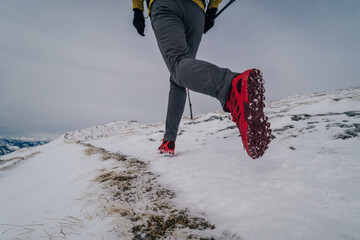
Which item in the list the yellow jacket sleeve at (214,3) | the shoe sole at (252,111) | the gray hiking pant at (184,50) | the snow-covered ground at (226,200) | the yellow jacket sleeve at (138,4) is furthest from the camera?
the yellow jacket sleeve at (214,3)

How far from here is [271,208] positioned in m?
0.73

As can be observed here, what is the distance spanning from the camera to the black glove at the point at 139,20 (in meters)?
1.91

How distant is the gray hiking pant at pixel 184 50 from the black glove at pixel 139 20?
1.31 feet

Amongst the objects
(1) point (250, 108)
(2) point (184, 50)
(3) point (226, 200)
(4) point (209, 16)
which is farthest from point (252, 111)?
(4) point (209, 16)

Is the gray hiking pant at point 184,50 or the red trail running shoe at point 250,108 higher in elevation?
the gray hiking pant at point 184,50

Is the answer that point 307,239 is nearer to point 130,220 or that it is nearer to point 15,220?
point 130,220

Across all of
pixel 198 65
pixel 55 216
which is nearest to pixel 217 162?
pixel 198 65

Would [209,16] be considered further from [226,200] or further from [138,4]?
[226,200]

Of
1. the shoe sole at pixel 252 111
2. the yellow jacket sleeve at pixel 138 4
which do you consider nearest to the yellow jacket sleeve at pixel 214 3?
the yellow jacket sleeve at pixel 138 4

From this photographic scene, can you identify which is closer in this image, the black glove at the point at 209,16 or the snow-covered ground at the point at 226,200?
the snow-covered ground at the point at 226,200

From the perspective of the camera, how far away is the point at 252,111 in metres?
1.04

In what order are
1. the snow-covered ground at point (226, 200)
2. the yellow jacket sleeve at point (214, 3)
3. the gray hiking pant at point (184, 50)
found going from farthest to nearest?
the yellow jacket sleeve at point (214, 3) < the gray hiking pant at point (184, 50) < the snow-covered ground at point (226, 200)

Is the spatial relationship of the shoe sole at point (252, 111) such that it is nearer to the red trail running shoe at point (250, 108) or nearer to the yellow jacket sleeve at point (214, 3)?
the red trail running shoe at point (250, 108)

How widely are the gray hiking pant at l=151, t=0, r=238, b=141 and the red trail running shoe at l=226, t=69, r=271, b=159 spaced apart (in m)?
0.08
